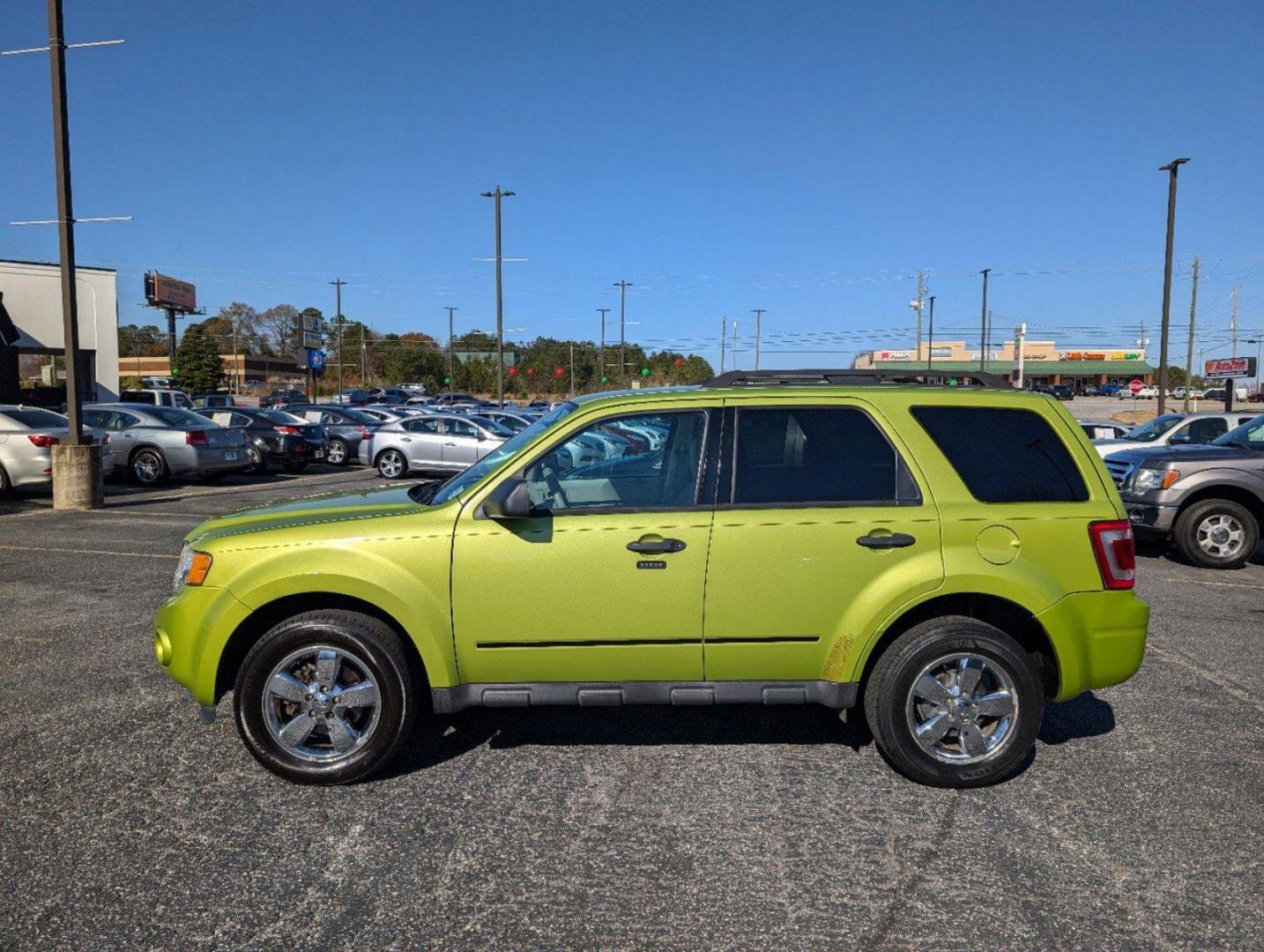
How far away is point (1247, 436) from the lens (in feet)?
36.5

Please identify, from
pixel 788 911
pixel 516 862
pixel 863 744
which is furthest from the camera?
pixel 863 744

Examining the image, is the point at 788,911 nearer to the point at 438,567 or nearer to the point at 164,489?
the point at 438,567

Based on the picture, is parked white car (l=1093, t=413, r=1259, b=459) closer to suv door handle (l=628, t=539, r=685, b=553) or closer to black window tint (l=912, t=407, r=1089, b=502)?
black window tint (l=912, t=407, r=1089, b=502)

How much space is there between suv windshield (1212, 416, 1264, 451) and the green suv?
27.3 ft

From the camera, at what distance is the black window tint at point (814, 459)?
4.23 metres

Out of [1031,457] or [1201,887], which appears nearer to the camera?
[1201,887]

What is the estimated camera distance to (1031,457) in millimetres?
4340

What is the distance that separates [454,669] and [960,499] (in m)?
2.36

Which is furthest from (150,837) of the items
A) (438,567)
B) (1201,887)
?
(1201,887)

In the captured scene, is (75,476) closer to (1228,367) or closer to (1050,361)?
(1228,367)

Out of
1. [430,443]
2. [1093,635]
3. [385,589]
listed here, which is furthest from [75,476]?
[1093,635]

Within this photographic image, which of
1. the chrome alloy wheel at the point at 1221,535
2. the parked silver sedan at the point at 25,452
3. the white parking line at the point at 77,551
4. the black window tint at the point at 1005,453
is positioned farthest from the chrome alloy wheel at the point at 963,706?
the parked silver sedan at the point at 25,452

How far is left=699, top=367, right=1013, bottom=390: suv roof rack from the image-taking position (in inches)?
181

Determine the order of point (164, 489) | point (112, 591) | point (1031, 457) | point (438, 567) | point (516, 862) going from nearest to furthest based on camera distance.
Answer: point (516, 862), point (438, 567), point (1031, 457), point (112, 591), point (164, 489)
